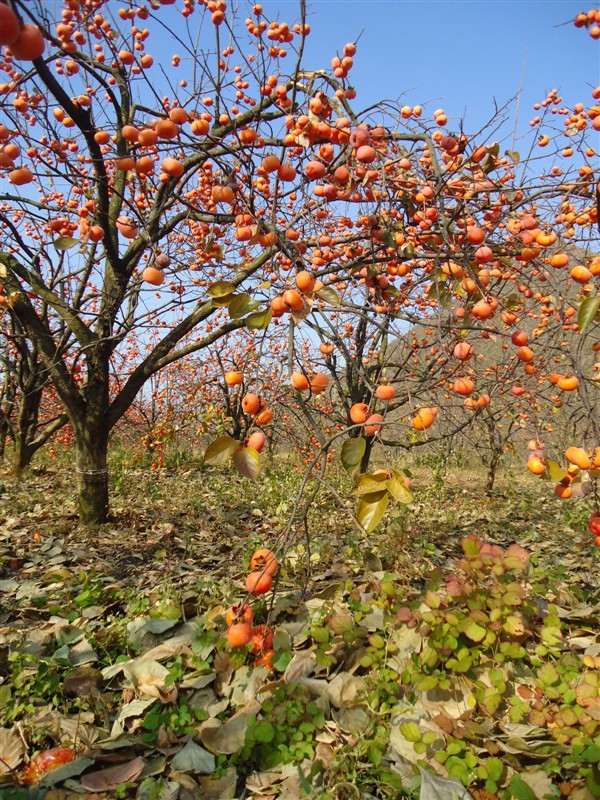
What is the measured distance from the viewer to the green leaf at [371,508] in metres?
1.08

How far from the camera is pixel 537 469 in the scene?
4.44 feet

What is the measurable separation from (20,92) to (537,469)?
3.62m

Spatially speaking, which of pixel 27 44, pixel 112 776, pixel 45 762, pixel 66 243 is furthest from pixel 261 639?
pixel 27 44

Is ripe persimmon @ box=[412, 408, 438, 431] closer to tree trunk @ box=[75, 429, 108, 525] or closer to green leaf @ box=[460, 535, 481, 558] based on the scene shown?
green leaf @ box=[460, 535, 481, 558]

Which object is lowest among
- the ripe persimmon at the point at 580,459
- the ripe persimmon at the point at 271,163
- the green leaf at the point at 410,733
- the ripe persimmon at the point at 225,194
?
the green leaf at the point at 410,733

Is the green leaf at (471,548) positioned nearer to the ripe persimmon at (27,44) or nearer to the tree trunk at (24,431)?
the ripe persimmon at (27,44)

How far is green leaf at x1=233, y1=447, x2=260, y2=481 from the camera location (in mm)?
1144

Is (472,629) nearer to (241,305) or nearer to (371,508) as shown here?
(371,508)

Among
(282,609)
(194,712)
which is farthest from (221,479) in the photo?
(194,712)

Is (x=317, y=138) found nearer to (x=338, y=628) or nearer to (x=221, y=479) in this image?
(x=338, y=628)

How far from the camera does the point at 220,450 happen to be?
1.18 m

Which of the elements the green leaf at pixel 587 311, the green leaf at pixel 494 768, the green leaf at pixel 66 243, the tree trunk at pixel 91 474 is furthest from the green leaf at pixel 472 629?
the tree trunk at pixel 91 474

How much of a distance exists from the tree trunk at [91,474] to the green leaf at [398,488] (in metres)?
3.64

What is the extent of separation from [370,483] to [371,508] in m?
0.06
